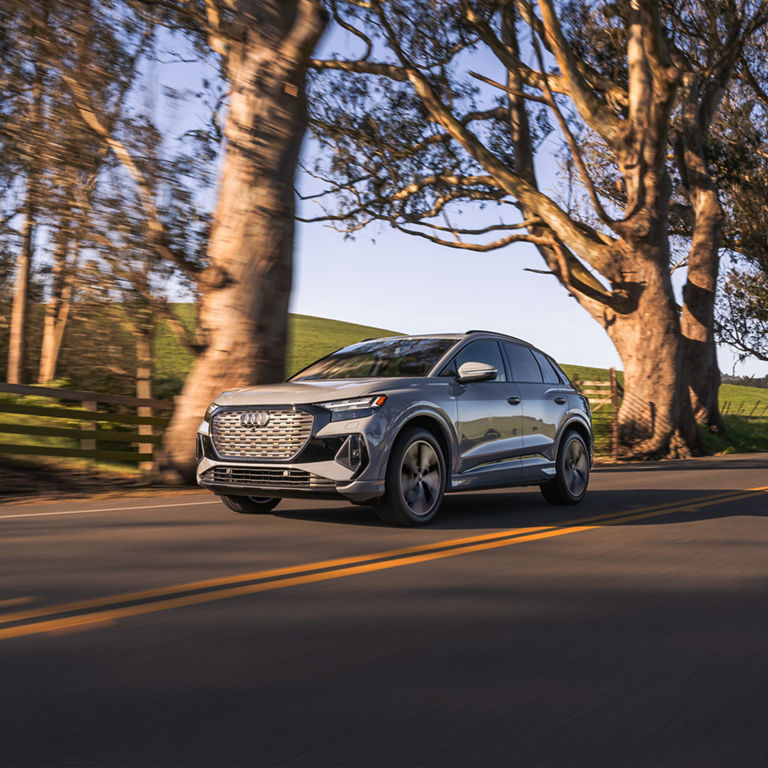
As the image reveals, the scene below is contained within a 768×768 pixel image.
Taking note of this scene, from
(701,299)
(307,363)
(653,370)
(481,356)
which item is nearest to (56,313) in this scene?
(481,356)

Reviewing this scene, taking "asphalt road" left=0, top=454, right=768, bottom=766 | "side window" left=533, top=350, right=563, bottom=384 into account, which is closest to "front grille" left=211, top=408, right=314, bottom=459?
"asphalt road" left=0, top=454, right=768, bottom=766

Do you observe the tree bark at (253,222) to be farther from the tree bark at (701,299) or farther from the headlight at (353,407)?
the tree bark at (701,299)

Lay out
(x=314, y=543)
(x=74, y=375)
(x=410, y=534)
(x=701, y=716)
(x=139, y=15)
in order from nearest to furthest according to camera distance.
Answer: (x=701, y=716)
(x=314, y=543)
(x=410, y=534)
(x=139, y=15)
(x=74, y=375)

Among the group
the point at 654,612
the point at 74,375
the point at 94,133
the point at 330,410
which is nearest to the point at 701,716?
the point at 654,612

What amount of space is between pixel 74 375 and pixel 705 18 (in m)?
17.9

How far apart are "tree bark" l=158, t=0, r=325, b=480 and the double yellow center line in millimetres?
4984

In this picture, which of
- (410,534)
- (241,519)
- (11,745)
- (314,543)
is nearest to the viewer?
(11,745)

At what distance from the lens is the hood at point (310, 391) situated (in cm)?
850

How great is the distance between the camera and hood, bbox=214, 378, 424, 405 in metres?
8.50

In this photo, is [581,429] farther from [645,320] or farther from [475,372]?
[645,320]

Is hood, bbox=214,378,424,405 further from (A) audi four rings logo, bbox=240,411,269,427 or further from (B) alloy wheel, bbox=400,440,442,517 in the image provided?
(B) alloy wheel, bbox=400,440,442,517

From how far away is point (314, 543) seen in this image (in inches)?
299

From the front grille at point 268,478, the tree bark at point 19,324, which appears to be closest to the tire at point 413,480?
the front grille at point 268,478

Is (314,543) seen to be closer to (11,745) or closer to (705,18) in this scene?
(11,745)
